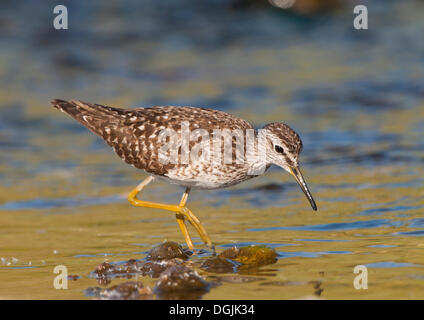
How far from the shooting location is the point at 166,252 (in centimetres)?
879

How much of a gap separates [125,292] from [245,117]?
34.3 feet

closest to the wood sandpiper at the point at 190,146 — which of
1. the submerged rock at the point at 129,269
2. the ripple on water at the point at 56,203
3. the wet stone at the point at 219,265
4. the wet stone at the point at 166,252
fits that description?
the wet stone at the point at 166,252

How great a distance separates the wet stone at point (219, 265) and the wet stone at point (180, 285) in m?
0.77

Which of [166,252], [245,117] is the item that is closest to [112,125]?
[166,252]

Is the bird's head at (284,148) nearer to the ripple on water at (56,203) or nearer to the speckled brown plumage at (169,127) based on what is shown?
the speckled brown plumage at (169,127)

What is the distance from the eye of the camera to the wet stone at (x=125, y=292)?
7.15 metres

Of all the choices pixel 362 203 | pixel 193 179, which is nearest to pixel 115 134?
pixel 193 179

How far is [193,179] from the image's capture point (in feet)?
30.5

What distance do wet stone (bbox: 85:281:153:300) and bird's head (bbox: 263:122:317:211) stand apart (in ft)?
9.62

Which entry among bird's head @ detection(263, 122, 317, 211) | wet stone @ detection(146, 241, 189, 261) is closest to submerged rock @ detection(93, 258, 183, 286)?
wet stone @ detection(146, 241, 189, 261)

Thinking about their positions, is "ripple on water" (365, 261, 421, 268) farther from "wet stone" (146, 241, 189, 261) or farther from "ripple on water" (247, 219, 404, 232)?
"wet stone" (146, 241, 189, 261)

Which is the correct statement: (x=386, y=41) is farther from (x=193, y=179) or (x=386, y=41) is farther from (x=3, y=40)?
(x=193, y=179)

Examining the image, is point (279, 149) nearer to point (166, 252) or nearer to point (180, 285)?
point (166, 252)
